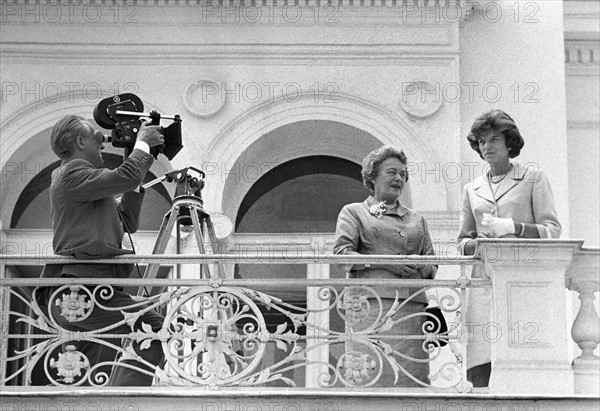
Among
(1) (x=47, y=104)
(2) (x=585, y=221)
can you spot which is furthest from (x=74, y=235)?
(2) (x=585, y=221)

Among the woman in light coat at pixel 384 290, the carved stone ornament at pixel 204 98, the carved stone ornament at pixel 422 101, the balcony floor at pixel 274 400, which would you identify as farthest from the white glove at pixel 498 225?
the carved stone ornament at pixel 204 98

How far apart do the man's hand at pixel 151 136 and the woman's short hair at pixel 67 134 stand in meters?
0.36

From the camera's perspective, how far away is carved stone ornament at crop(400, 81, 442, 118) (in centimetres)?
1516

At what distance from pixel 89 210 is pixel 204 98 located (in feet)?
13.7

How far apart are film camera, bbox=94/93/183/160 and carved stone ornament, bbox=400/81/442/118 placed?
3.60 metres

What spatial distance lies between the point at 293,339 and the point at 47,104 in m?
5.15

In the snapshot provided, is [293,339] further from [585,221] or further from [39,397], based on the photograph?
[585,221]

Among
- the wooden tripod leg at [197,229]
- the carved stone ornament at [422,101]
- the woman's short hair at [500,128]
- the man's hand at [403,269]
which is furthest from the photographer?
the carved stone ornament at [422,101]

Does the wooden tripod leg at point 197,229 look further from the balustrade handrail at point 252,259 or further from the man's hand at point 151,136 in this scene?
the man's hand at point 151,136

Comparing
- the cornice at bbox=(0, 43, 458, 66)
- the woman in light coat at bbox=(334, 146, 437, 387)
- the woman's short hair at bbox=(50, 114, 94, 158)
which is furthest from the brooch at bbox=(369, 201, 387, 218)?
the cornice at bbox=(0, 43, 458, 66)

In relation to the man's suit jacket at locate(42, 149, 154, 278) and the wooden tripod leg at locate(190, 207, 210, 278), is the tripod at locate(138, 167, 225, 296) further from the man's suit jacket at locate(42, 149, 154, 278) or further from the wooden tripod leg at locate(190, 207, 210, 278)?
the man's suit jacket at locate(42, 149, 154, 278)

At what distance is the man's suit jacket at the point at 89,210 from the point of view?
11.1 meters

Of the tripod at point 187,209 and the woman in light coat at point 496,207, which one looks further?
the tripod at point 187,209

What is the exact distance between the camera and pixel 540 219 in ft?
37.7
